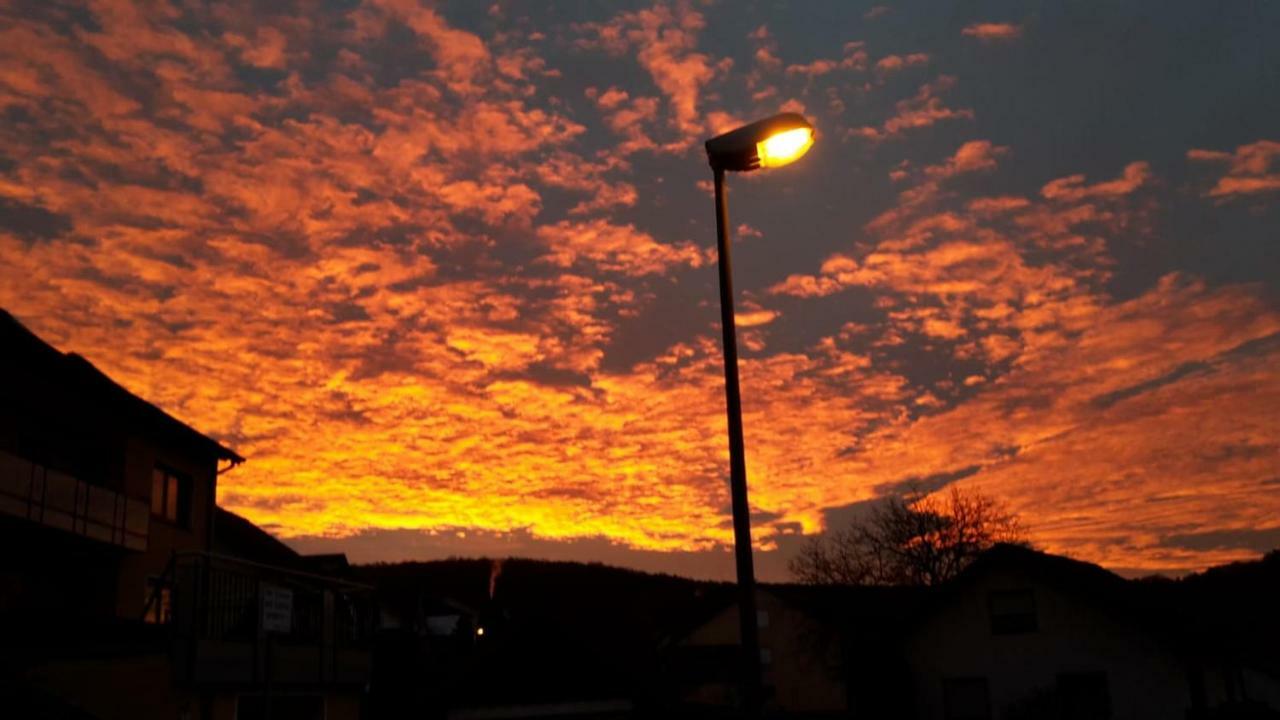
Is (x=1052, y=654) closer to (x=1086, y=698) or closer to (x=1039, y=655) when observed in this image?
(x=1039, y=655)

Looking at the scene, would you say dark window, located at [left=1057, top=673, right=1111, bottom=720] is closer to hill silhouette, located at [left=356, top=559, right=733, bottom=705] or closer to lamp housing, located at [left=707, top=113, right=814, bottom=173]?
hill silhouette, located at [left=356, top=559, right=733, bottom=705]

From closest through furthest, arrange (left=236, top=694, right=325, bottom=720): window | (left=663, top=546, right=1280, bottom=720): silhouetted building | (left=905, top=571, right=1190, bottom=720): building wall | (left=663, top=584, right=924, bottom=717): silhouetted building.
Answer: (left=236, top=694, right=325, bottom=720): window → (left=663, top=546, right=1280, bottom=720): silhouetted building → (left=905, top=571, right=1190, bottom=720): building wall → (left=663, top=584, right=924, bottom=717): silhouetted building

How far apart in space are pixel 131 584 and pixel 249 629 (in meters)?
13.5

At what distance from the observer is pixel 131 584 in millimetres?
31156

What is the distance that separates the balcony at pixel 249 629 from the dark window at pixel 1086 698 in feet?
73.8

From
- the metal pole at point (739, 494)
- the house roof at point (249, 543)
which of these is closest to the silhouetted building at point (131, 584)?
the metal pole at point (739, 494)

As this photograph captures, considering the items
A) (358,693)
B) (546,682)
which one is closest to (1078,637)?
(546,682)

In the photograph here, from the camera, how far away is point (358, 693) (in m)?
25.5

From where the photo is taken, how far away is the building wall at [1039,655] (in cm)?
3419

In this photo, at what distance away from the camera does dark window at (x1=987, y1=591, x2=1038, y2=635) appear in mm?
36500

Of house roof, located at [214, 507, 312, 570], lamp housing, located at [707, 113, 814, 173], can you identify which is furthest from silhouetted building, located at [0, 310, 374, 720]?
house roof, located at [214, 507, 312, 570]

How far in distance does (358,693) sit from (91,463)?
11.0m

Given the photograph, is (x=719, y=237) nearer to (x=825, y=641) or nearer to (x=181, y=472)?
(x=181, y=472)

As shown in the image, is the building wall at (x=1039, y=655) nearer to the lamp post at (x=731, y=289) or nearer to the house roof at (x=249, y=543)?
the house roof at (x=249, y=543)
